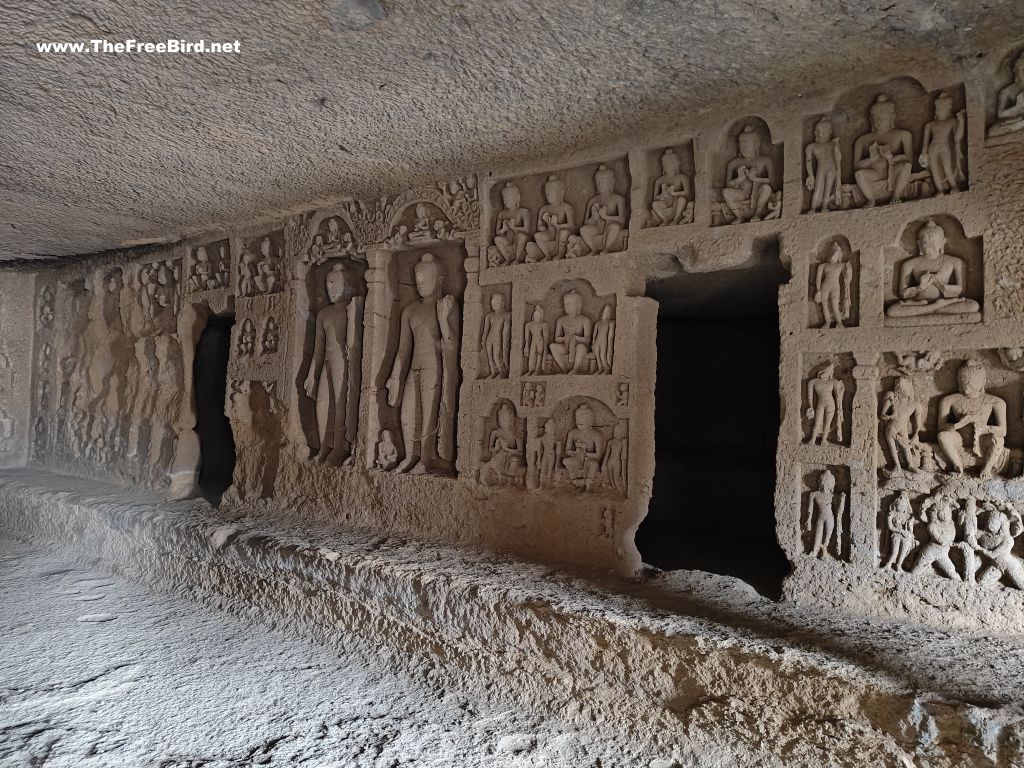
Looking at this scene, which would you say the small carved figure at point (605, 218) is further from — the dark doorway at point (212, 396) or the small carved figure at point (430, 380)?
the dark doorway at point (212, 396)

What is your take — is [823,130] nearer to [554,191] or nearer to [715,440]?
[554,191]

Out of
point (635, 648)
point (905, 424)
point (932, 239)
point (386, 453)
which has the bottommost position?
point (635, 648)

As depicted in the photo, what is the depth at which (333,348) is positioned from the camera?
514 centimetres

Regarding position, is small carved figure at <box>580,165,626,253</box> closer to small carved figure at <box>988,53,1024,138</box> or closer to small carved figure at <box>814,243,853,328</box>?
small carved figure at <box>814,243,853,328</box>

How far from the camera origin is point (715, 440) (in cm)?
718

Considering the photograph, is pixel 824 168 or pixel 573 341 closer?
pixel 824 168

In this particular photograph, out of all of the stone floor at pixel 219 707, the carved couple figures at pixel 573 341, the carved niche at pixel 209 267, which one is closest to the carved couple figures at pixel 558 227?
the carved couple figures at pixel 573 341

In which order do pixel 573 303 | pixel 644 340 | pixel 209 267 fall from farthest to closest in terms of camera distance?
pixel 209 267 < pixel 573 303 < pixel 644 340

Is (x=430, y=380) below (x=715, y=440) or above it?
above

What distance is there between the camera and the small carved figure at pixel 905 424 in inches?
116

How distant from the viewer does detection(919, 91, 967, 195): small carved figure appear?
9.53 feet

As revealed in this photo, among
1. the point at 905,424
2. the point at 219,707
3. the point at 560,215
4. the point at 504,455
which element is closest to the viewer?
the point at 905,424

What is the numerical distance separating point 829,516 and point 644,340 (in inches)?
50.7

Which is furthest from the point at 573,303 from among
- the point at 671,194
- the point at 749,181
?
the point at 749,181
